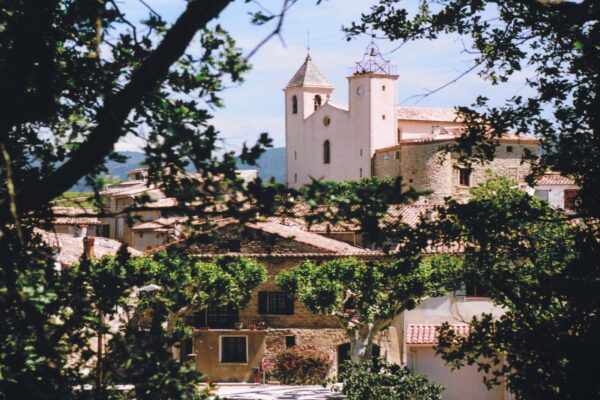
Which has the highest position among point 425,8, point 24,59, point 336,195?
point 425,8

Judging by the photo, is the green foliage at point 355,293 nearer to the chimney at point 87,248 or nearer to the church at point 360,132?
the chimney at point 87,248

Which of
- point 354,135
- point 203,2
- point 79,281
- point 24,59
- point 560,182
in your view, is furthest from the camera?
point 354,135

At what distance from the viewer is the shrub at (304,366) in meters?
38.3

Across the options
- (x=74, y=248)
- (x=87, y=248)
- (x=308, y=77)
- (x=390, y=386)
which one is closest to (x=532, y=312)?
(x=390, y=386)

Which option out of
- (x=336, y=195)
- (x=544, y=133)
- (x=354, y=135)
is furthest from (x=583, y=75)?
(x=354, y=135)

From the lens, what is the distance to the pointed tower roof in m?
85.1

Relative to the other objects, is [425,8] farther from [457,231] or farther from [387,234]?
[387,234]

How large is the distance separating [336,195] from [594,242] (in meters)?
3.06

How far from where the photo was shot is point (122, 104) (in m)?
4.62

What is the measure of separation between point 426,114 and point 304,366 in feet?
151

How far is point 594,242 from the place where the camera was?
739 centimetres

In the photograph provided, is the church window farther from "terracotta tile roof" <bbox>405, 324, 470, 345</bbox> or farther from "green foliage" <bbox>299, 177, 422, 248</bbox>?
"green foliage" <bbox>299, 177, 422, 248</bbox>

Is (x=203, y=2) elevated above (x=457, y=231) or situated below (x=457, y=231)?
above

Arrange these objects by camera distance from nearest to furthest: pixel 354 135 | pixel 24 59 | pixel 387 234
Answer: pixel 24 59
pixel 387 234
pixel 354 135
